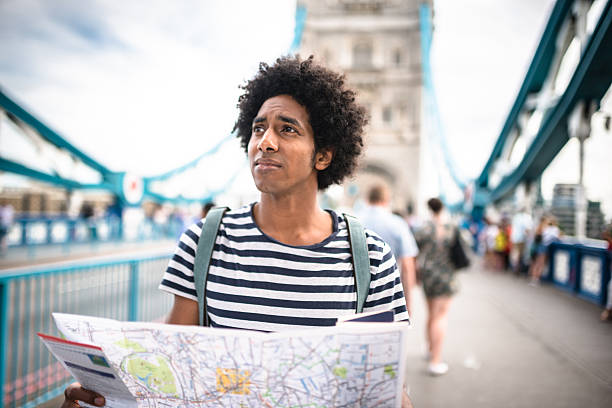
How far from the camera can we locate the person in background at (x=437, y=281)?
2953mm

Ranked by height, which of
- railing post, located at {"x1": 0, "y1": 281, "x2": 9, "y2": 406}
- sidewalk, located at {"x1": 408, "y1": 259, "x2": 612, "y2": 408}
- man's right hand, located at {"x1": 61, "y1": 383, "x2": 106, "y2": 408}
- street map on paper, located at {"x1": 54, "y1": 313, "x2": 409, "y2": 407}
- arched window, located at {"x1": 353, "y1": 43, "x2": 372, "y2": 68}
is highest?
arched window, located at {"x1": 353, "y1": 43, "x2": 372, "y2": 68}

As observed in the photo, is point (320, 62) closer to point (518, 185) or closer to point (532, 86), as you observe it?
point (518, 185)

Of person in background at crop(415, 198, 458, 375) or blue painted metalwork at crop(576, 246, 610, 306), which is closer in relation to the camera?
person in background at crop(415, 198, 458, 375)

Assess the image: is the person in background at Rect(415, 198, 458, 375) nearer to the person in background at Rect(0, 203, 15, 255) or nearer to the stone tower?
the person in background at Rect(0, 203, 15, 255)

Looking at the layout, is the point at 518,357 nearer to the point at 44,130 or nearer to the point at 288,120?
the point at 288,120

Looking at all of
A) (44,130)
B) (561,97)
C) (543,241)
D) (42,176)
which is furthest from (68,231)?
(561,97)

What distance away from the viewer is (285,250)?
1038mm

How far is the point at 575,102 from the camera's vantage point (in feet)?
21.5

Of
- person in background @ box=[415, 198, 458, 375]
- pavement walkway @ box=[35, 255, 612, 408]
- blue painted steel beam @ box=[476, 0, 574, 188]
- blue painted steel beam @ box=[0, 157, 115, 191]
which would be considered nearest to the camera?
pavement walkway @ box=[35, 255, 612, 408]

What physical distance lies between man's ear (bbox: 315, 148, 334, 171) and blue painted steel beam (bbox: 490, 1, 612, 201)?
5.52m

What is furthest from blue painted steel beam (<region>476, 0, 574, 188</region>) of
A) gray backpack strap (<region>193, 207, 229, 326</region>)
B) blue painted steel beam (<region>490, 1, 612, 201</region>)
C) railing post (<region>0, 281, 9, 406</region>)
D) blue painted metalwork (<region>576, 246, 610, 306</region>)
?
railing post (<region>0, 281, 9, 406</region>)

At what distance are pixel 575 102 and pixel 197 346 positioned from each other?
7583 millimetres

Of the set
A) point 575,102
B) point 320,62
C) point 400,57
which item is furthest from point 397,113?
point 320,62

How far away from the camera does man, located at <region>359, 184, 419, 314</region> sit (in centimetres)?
275
